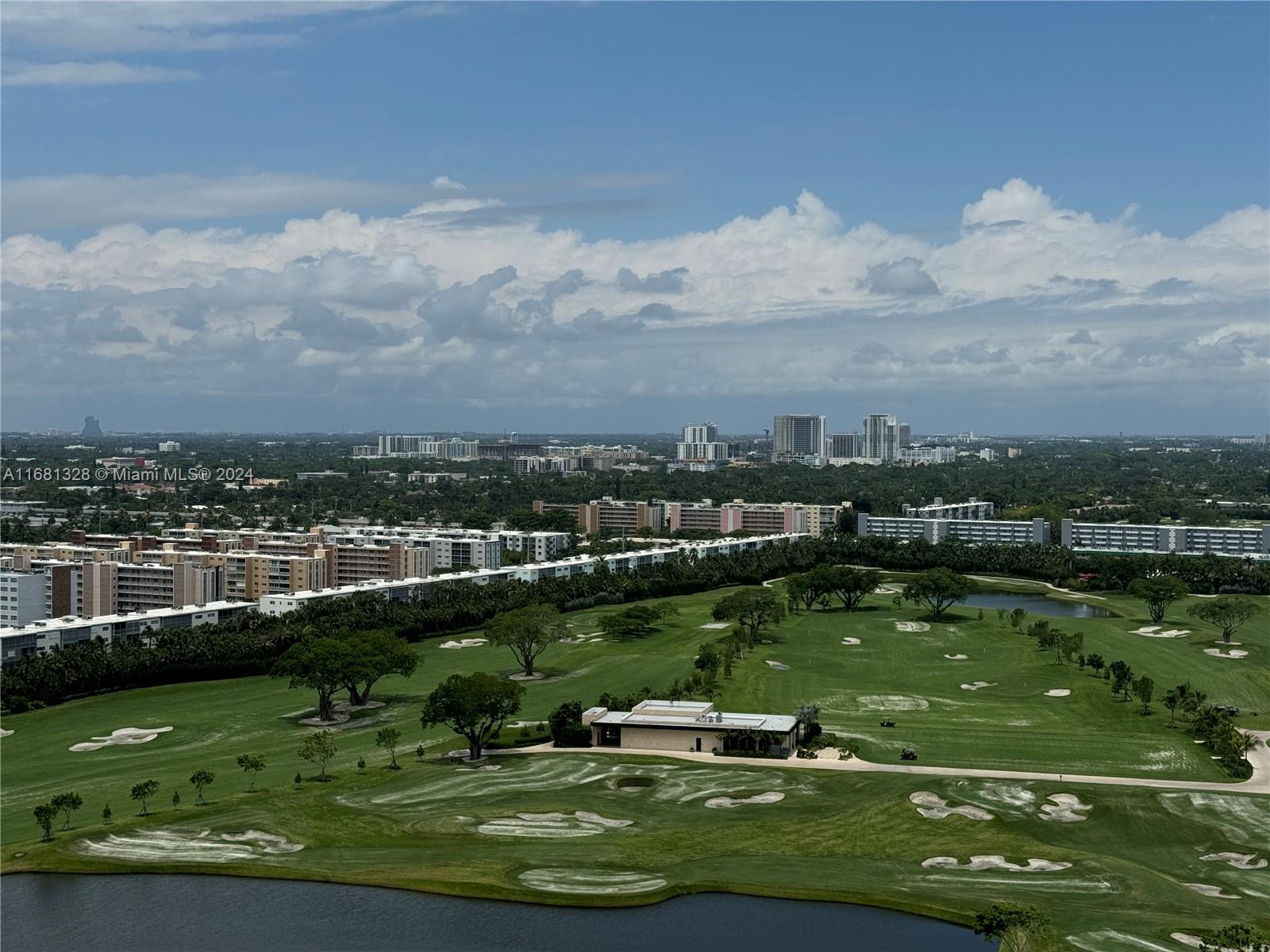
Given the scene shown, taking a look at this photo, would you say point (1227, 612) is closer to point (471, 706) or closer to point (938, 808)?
point (938, 808)

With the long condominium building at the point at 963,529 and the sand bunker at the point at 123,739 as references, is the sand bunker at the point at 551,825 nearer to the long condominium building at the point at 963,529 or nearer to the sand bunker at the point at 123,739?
the sand bunker at the point at 123,739

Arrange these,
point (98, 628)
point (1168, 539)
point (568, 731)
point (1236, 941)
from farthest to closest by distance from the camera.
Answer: point (1168, 539)
point (98, 628)
point (568, 731)
point (1236, 941)

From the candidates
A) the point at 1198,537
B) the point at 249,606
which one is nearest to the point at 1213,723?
the point at 249,606

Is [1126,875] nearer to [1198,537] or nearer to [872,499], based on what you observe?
[1198,537]

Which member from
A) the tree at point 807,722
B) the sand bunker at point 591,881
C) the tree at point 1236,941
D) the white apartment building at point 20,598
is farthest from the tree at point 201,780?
the white apartment building at point 20,598

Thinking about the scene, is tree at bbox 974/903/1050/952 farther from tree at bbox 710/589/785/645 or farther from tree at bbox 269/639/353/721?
tree at bbox 710/589/785/645

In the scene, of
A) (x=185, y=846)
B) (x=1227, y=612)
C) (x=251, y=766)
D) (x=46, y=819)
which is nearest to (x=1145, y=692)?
(x=1227, y=612)
